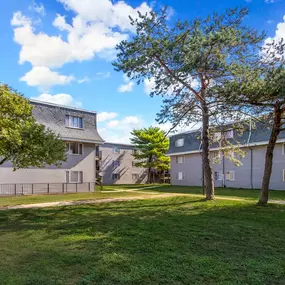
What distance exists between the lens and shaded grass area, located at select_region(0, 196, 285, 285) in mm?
4277

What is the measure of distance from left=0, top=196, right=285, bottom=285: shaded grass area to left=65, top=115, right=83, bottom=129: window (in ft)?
47.2

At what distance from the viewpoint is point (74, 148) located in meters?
23.6

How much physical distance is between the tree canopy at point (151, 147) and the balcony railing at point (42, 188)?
15.2 meters

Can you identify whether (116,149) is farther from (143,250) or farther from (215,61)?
(143,250)

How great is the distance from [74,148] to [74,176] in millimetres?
2387

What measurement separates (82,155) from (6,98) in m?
14.1

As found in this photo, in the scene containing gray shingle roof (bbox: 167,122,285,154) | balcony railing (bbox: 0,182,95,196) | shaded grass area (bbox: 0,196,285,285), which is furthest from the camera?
gray shingle roof (bbox: 167,122,285,154)

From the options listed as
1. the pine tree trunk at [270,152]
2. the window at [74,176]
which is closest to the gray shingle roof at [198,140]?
the pine tree trunk at [270,152]

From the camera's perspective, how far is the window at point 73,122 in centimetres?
2329

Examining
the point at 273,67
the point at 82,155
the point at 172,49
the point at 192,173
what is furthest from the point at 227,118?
the point at 192,173

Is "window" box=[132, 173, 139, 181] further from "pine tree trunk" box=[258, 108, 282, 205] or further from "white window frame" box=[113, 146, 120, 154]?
"pine tree trunk" box=[258, 108, 282, 205]

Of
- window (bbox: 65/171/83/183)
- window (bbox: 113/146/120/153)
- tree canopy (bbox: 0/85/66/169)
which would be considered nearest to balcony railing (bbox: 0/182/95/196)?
window (bbox: 65/171/83/183)

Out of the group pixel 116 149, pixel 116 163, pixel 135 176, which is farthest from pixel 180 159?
pixel 116 149

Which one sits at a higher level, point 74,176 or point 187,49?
point 187,49
